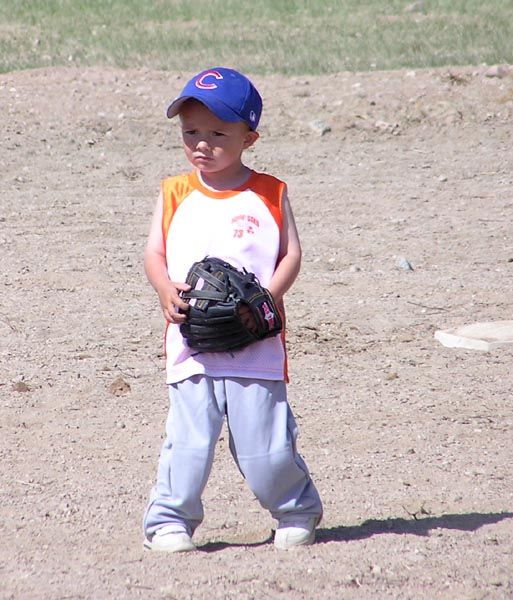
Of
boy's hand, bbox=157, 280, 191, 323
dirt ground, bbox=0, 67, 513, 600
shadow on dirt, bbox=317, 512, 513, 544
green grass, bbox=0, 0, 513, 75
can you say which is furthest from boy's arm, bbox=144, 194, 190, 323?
green grass, bbox=0, 0, 513, 75

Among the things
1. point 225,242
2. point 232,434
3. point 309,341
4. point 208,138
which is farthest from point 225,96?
point 309,341

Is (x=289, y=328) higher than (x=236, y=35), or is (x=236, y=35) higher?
(x=236, y=35)

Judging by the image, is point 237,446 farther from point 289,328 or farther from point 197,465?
point 289,328

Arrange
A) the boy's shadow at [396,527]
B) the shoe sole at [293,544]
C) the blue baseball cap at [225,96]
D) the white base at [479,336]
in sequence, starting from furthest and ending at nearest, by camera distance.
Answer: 1. the white base at [479,336]
2. the boy's shadow at [396,527]
3. the shoe sole at [293,544]
4. the blue baseball cap at [225,96]

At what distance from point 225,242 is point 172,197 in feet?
0.75

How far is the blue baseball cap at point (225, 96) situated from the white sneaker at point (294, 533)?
124 centimetres

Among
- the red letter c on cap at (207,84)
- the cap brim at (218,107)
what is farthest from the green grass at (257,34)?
the cap brim at (218,107)

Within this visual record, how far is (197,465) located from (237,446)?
0.13 meters

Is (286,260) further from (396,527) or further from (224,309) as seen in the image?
(396,527)

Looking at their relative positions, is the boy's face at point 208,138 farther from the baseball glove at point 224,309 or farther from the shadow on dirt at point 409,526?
the shadow on dirt at point 409,526

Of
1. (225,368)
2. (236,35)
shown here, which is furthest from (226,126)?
(236,35)

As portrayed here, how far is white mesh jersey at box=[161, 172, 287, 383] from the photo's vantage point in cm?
376

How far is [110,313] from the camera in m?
6.86

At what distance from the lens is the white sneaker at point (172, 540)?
3869 mm
